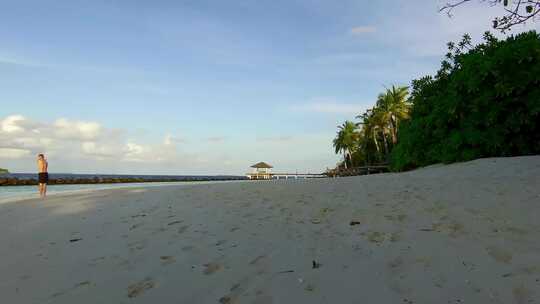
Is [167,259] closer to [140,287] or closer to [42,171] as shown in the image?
[140,287]

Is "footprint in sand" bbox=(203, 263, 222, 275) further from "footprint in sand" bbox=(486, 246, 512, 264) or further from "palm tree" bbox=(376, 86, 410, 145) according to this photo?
"palm tree" bbox=(376, 86, 410, 145)

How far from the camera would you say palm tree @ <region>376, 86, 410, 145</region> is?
134ft

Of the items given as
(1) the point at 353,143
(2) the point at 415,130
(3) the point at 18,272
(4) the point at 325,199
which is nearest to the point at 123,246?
(3) the point at 18,272

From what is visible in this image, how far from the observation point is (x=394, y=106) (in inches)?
1610

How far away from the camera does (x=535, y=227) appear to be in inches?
160

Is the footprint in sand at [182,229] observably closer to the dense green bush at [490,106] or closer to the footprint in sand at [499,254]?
the footprint in sand at [499,254]

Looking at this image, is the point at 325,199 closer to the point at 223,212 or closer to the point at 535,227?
the point at 223,212

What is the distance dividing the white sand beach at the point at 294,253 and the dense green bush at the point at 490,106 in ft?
25.6

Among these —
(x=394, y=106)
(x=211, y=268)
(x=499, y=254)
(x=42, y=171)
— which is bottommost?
(x=211, y=268)

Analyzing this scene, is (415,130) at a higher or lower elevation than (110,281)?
higher

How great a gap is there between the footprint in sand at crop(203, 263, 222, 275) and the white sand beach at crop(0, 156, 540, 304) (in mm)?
21

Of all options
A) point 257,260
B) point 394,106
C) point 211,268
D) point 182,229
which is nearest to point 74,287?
point 211,268

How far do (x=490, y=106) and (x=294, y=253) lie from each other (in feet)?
42.9

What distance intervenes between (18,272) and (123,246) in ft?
3.70
